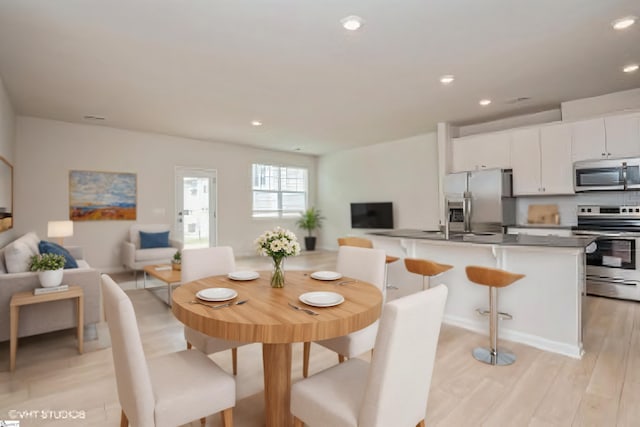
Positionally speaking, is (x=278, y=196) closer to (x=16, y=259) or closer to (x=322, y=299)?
(x=16, y=259)

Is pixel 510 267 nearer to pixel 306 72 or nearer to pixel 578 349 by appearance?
pixel 578 349

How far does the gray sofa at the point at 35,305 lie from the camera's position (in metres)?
2.67

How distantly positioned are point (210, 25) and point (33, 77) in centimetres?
253

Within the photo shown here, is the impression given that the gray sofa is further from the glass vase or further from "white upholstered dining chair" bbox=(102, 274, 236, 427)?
the glass vase

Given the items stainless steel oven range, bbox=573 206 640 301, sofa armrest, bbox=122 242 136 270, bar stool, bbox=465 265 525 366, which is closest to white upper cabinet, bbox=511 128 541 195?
stainless steel oven range, bbox=573 206 640 301

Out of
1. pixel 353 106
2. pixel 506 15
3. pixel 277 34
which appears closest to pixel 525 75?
pixel 506 15

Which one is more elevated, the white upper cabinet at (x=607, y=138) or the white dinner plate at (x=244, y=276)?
the white upper cabinet at (x=607, y=138)

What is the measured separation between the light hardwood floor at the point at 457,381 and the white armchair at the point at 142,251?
7.30ft

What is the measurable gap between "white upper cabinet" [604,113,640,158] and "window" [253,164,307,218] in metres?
6.38

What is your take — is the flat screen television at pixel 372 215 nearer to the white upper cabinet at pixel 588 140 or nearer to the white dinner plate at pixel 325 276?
the white upper cabinet at pixel 588 140

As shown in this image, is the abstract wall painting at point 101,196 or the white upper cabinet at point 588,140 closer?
the white upper cabinet at point 588,140

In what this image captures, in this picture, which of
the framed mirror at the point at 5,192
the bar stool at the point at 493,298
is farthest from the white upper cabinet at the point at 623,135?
the framed mirror at the point at 5,192

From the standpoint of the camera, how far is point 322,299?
1606 mm

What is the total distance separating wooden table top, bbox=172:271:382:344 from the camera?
1.30 m
